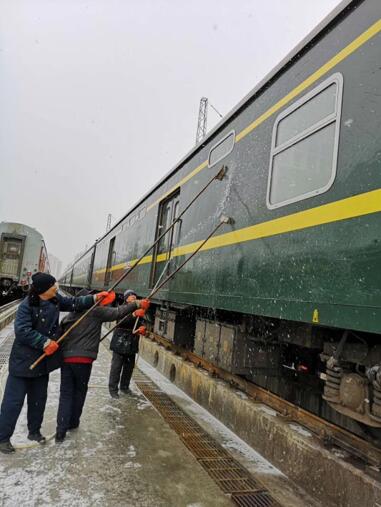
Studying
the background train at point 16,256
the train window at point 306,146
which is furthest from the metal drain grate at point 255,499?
the background train at point 16,256

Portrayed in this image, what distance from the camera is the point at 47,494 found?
2.73 meters

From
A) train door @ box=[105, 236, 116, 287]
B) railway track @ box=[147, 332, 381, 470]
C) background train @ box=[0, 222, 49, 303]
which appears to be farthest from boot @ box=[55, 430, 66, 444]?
background train @ box=[0, 222, 49, 303]

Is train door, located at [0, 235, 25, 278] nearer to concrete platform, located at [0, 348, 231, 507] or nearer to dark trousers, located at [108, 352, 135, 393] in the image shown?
dark trousers, located at [108, 352, 135, 393]

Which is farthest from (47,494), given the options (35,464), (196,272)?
(196,272)

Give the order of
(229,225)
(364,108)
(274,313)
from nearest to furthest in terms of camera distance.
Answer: (364,108) → (274,313) → (229,225)

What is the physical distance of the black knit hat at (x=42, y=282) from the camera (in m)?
3.62

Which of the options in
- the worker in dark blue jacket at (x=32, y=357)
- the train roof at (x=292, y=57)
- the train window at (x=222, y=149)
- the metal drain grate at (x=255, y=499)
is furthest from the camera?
the train window at (x=222, y=149)

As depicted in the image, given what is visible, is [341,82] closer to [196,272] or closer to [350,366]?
[350,366]

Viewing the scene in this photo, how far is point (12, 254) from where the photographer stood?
2022 cm

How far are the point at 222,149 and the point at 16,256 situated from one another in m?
17.6

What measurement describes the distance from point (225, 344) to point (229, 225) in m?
1.40

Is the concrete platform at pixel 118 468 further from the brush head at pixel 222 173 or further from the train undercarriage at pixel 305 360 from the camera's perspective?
the brush head at pixel 222 173

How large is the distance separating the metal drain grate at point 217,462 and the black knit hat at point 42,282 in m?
1.96

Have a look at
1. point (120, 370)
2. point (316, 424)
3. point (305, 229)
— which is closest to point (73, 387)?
point (120, 370)
